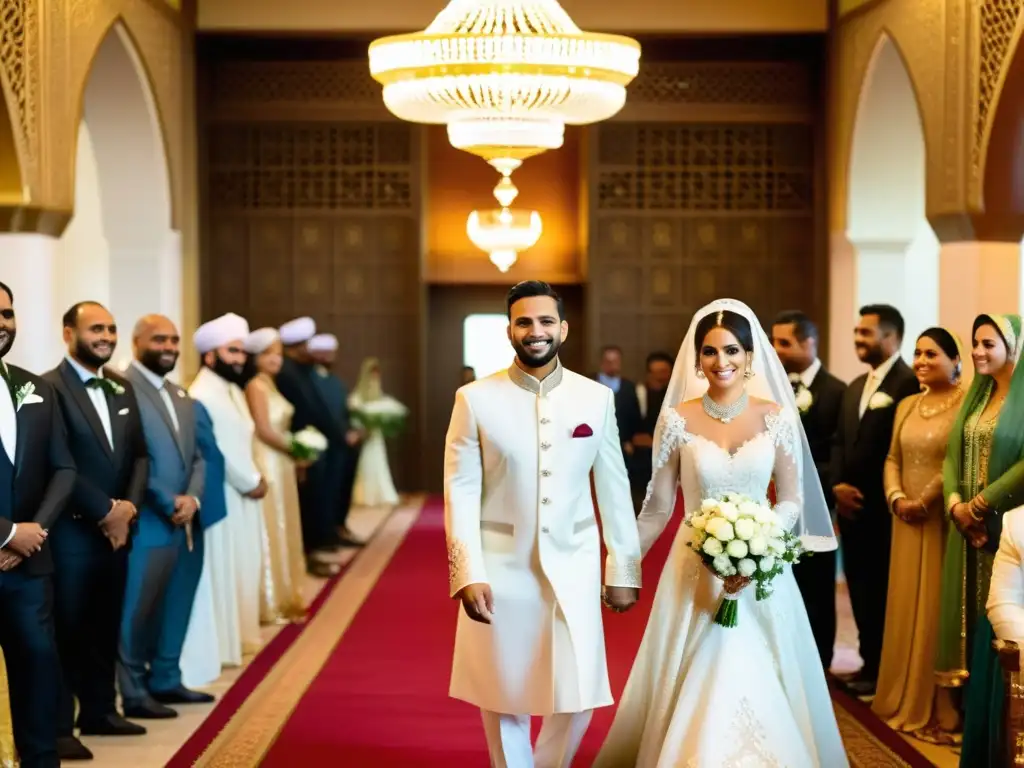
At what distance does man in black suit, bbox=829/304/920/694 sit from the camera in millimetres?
7652

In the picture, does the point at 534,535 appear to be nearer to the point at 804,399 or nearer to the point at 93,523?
the point at 93,523

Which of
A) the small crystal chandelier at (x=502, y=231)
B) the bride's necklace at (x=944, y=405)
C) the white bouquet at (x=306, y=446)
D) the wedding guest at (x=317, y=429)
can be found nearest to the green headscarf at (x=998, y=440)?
the bride's necklace at (x=944, y=405)

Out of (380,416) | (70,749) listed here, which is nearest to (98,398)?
(70,749)

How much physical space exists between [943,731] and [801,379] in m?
2.14

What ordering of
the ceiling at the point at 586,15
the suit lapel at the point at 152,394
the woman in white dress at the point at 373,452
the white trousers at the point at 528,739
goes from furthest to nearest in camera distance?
the woman in white dress at the point at 373,452
the ceiling at the point at 586,15
the suit lapel at the point at 152,394
the white trousers at the point at 528,739

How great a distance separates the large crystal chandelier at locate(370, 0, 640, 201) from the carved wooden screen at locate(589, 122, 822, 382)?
650cm

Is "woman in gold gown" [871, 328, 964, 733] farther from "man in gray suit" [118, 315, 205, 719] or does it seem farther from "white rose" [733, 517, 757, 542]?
"man in gray suit" [118, 315, 205, 719]

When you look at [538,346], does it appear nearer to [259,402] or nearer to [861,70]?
[259,402]

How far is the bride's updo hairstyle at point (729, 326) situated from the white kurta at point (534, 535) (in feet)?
1.90

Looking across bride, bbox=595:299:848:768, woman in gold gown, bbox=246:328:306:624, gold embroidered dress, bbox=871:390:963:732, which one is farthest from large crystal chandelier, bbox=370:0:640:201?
bride, bbox=595:299:848:768

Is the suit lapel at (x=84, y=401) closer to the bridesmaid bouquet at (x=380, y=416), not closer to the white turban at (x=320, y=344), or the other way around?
the white turban at (x=320, y=344)

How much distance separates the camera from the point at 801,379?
828 centimetres

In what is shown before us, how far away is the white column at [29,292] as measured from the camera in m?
9.27

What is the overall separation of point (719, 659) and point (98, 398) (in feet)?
9.60
